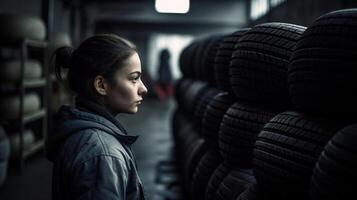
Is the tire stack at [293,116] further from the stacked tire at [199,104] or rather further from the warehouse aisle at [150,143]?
the warehouse aisle at [150,143]

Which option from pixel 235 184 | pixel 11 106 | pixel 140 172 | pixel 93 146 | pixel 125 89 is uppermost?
pixel 125 89

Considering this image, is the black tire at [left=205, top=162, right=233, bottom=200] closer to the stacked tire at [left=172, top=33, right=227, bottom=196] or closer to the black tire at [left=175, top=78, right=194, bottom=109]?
the stacked tire at [left=172, top=33, right=227, bottom=196]

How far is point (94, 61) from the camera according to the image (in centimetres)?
130

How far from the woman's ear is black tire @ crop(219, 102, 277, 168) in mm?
503

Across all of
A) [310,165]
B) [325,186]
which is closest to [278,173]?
[310,165]

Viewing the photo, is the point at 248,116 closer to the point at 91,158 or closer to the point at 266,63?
the point at 266,63

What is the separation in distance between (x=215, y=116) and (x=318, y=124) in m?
0.91

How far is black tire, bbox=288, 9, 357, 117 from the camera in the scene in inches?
39.4

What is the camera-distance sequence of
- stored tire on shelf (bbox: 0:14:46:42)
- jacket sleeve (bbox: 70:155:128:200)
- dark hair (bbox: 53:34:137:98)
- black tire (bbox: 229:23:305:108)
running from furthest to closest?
stored tire on shelf (bbox: 0:14:46:42) < black tire (bbox: 229:23:305:108) < dark hair (bbox: 53:34:137:98) < jacket sleeve (bbox: 70:155:128:200)

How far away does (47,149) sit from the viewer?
1315 mm

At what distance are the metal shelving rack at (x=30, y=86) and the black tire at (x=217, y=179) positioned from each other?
246 centimetres

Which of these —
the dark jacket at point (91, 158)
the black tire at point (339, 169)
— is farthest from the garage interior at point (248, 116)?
the dark jacket at point (91, 158)

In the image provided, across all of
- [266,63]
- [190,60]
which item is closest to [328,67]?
[266,63]

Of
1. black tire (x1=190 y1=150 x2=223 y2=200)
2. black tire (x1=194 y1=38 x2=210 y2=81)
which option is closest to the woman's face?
black tire (x1=190 y1=150 x2=223 y2=200)
